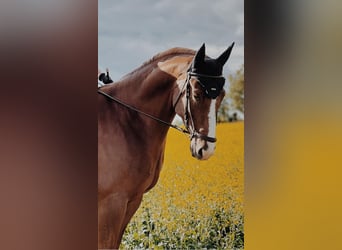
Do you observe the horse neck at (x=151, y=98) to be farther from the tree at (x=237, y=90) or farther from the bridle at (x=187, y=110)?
the tree at (x=237, y=90)

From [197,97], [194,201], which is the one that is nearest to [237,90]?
[197,97]

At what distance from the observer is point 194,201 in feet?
9.62

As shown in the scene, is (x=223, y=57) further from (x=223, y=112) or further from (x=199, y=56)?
(x=223, y=112)

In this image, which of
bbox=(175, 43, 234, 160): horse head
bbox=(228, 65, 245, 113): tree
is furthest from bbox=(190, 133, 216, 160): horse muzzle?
bbox=(228, 65, 245, 113): tree

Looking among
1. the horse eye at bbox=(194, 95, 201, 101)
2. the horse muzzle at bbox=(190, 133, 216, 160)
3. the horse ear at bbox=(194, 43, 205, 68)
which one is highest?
the horse ear at bbox=(194, 43, 205, 68)

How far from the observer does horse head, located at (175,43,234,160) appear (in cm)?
283

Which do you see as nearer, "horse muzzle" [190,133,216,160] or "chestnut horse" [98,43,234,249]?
"chestnut horse" [98,43,234,249]

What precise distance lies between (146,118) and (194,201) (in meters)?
0.59

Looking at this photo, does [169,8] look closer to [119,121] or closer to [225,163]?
[119,121]

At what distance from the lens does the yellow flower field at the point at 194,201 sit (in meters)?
2.87

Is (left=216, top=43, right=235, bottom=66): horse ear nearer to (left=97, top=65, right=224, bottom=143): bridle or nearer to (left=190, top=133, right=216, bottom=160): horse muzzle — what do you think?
(left=97, top=65, right=224, bottom=143): bridle
